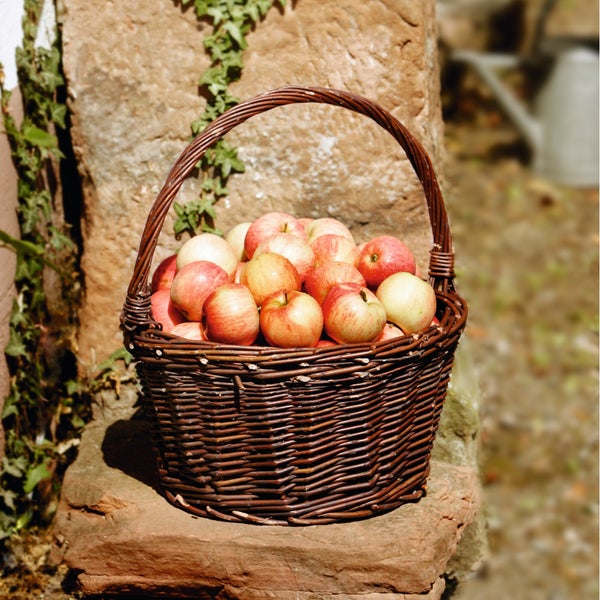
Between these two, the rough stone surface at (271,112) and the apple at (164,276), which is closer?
the apple at (164,276)

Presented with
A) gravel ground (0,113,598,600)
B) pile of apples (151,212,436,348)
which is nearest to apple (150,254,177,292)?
pile of apples (151,212,436,348)

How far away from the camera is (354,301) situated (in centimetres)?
214

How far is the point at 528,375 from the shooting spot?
14.8ft

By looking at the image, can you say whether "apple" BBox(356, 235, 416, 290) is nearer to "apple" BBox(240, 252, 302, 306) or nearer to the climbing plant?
"apple" BBox(240, 252, 302, 306)

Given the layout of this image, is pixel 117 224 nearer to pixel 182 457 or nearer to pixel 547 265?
pixel 182 457

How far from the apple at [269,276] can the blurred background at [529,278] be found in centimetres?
127

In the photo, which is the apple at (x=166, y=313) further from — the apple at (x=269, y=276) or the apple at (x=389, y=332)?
the apple at (x=389, y=332)

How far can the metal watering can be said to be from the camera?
5789 millimetres

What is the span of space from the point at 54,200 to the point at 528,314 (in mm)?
2948

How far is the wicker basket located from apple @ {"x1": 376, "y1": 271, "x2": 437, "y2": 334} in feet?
0.20

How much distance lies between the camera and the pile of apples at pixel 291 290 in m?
2.15

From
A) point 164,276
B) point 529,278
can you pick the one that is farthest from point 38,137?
point 529,278

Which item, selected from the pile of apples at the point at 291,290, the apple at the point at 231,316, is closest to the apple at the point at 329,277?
the pile of apples at the point at 291,290

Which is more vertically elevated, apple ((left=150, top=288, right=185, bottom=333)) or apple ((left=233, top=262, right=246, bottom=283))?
apple ((left=233, top=262, right=246, bottom=283))
